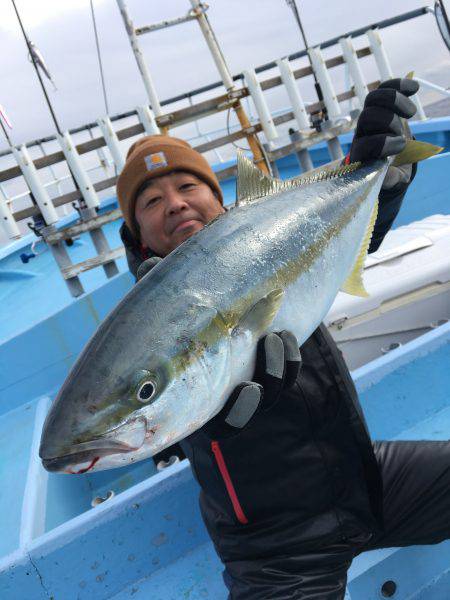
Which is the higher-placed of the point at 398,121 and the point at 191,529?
the point at 398,121

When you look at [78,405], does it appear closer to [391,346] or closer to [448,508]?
[448,508]

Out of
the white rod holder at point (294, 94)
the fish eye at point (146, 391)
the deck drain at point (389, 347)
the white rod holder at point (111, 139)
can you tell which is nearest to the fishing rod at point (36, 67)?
the white rod holder at point (111, 139)

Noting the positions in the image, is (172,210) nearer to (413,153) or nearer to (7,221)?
(413,153)

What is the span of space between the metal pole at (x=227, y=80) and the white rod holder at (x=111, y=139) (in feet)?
7.85

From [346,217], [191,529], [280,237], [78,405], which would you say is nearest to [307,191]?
[346,217]

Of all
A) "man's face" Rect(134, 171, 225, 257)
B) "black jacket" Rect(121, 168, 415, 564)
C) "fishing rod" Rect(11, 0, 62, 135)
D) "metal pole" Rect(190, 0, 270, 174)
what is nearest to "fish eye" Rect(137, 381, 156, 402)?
"black jacket" Rect(121, 168, 415, 564)

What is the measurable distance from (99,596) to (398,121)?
9.56 feet

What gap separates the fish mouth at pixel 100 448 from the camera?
1.04 metres

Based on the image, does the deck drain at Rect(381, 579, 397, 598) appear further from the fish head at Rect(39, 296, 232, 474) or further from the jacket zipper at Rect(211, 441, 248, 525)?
the fish head at Rect(39, 296, 232, 474)

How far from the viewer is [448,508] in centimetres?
195

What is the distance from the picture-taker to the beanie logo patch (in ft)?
6.93

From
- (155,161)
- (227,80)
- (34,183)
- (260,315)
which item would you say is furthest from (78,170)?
(260,315)

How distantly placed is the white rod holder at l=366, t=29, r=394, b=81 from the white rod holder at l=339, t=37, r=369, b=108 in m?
0.46

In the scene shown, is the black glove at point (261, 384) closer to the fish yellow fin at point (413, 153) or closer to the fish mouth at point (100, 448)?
the fish mouth at point (100, 448)
